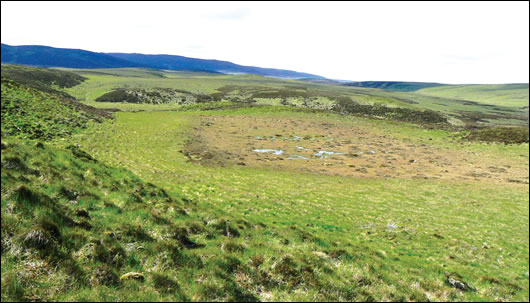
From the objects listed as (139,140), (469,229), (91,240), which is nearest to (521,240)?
(469,229)

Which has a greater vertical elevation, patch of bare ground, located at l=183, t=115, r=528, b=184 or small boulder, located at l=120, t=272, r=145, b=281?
small boulder, located at l=120, t=272, r=145, b=281

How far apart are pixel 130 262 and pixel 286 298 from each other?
4964mm

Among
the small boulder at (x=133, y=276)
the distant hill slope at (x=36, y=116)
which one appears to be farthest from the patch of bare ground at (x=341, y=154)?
the small boulder at (x=133, y=276)

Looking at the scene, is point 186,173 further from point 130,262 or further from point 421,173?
point 421,173

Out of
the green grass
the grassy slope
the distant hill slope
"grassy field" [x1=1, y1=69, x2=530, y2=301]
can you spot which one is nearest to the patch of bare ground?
"grassy field" [x1=1, y1=69, x2=530, y2=301]

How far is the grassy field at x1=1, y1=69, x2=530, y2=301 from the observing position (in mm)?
7648

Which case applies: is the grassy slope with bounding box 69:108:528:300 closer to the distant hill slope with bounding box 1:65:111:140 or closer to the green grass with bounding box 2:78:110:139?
the distant hill slope with bounding box 1:65:111:140

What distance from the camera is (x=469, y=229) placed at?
19.1 m

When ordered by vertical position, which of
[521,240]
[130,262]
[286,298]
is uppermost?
[130,262]

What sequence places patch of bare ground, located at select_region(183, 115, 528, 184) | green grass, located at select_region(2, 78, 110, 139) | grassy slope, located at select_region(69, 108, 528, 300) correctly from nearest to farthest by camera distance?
1. grassy slope, located at select_region(69, 108, 528, 300)
2. green grass, located at select_region(2, 78, 110, 139)
3. patch of bare ground, located at select_region(183, 115, 528, 184)

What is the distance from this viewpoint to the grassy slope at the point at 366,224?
427 inches

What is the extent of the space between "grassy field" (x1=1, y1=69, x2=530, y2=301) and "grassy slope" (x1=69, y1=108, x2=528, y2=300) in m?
0.11

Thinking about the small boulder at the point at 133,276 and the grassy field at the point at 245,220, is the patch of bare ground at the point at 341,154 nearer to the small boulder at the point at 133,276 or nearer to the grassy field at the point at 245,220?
the grassy field at the point at 245,220

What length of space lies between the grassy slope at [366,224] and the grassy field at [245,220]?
107 mm
